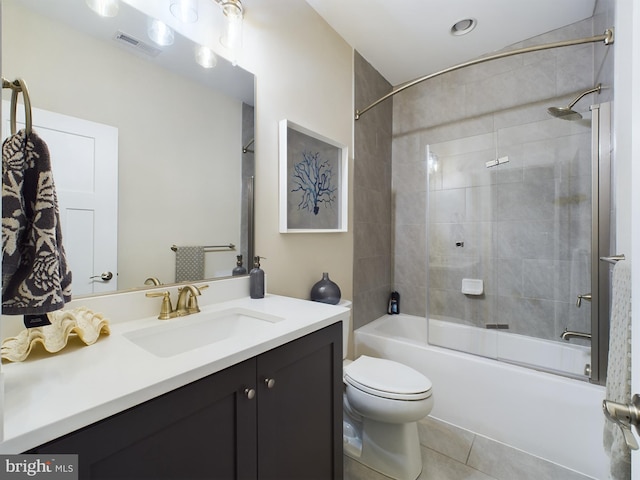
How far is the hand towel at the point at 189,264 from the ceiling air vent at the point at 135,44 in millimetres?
754


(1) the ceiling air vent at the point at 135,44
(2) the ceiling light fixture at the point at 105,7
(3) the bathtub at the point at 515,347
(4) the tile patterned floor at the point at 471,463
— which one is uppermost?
(2) the ceiling light fixture at the point at 105,7

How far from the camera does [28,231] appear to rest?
64 centimetres

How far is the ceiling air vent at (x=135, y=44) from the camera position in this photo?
1.03m

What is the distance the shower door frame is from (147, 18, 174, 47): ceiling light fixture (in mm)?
2207

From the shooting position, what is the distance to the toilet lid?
1364 mm

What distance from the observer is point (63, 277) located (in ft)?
2.35

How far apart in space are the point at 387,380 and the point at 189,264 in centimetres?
109

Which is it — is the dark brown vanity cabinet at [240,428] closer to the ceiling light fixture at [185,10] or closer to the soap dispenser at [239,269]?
the soap dispenser at [239,269]

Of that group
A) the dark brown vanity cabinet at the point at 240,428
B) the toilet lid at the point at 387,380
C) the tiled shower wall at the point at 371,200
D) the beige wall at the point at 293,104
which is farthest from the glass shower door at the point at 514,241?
the dark brown vanity cabinet at the point at 240,428

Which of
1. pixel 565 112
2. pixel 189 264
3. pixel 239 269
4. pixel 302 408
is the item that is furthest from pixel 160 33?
pixel 565 112

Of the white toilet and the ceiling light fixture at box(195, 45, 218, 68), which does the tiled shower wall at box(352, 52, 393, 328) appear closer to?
the white toilet

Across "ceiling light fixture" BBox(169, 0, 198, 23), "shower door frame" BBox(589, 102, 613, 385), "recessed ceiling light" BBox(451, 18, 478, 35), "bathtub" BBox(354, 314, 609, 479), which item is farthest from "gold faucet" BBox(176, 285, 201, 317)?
"recessed ceiling light" BBox(451, 18, 478, 35)

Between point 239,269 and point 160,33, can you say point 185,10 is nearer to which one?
point 160,33

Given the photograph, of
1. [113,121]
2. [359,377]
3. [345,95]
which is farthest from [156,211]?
[345,95]
